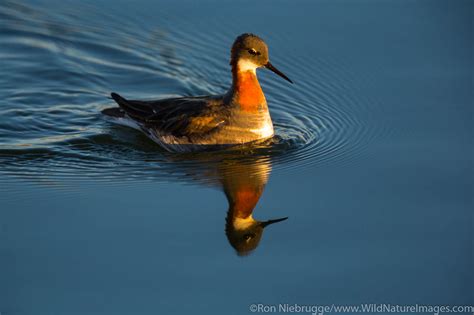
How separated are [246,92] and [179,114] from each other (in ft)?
3.59

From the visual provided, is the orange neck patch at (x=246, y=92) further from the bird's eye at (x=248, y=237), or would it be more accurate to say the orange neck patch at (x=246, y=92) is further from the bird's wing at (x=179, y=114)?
the bird's eye at (x=248, y=237)

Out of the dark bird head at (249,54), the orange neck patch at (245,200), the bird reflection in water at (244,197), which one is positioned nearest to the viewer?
the bird reflection in water at (244,197)

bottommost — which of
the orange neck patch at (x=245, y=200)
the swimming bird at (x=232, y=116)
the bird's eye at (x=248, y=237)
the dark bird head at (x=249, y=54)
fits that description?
the bird's eye at (x=248, y=237)

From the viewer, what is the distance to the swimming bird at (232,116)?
14.0 metres

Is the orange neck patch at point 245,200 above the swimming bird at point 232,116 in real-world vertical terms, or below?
below

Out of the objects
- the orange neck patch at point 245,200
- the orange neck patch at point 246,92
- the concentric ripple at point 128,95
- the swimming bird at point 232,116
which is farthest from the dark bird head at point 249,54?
the orange neck patch at point 245,200

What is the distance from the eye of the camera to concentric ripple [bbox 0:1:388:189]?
1323 centimetres

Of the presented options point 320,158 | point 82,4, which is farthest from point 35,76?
point 320,158

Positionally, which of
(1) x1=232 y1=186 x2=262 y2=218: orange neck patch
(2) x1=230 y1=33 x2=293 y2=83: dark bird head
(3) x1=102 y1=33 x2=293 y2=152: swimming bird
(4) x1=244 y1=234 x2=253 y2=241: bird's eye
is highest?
(2) x1=230 y1=33 x2=293 y2=83: dark bird head

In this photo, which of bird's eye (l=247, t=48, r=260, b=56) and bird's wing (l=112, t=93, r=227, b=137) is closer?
bird's eye (l=247, t=48, r=260, b=56)

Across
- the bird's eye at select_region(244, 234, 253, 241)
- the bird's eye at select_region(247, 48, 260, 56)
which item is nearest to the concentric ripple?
the bird's eye at select_region(247, 48, 260, 56)

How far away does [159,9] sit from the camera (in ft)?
56.3

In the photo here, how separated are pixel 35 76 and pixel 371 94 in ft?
18.6

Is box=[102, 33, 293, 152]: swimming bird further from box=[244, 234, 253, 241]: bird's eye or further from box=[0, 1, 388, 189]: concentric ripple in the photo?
box=[244, 234, 253, 241]: bird's eye
